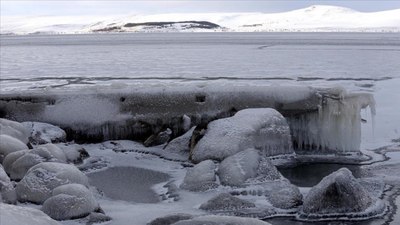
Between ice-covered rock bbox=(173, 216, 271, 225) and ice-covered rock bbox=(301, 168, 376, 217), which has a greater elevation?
ice-covered rock bbox=(173, 216, 271, 225)

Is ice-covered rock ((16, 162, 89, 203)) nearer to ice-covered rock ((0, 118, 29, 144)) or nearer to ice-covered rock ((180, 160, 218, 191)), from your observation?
ice-covered rock ((180, 160, 218, 191))

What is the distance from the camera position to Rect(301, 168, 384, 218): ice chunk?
239 inches

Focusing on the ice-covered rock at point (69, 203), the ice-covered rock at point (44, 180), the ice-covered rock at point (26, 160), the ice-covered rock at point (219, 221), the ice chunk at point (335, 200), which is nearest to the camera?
the ice-covered rock at point (219, 221)

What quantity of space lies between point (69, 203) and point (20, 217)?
2.10 meters

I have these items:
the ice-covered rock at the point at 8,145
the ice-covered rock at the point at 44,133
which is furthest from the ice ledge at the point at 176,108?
the ice-covered rock at the point at 8,145

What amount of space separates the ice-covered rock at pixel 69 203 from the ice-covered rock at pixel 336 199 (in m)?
2.27

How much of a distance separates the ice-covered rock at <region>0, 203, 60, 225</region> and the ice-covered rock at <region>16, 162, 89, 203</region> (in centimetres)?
238

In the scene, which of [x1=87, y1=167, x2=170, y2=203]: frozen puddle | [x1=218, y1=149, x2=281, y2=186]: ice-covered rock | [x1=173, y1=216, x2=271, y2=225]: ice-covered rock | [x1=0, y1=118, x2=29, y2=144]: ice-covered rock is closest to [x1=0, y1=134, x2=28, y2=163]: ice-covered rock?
[x1=0, y1=118, x2=29, y2=144]: ice-covered rock

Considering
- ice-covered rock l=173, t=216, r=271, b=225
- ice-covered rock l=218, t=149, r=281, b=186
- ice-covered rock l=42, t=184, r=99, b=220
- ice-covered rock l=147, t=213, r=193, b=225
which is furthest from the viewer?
ice-covered rock l=218, t=149, r=281, b=186

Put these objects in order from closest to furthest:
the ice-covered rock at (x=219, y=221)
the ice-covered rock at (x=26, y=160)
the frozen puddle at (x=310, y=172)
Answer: the ice-covered rock at (x=219, y=221)
the ice-covered rock at (x=26, y=160)
the frozen puddle at (x=310, y=172)

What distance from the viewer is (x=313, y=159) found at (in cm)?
906

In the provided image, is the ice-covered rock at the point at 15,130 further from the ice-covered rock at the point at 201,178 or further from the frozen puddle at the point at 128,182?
the ice-covered rock at the point at 201,178

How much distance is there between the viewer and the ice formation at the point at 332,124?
9.44m

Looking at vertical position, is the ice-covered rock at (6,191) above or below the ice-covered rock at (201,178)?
above
